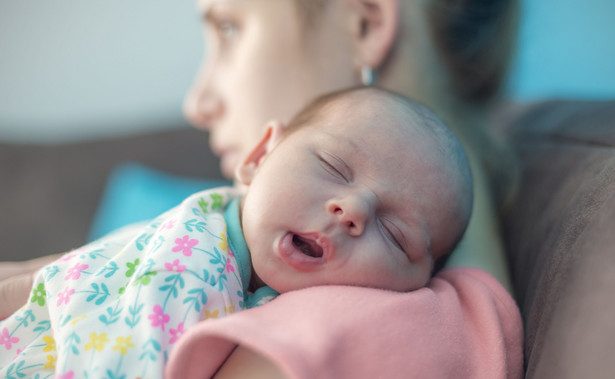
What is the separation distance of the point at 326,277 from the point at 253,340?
185 mm

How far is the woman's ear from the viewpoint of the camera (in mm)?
1248

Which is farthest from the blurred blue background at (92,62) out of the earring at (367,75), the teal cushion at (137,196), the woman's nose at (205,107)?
the earring at (367,75)

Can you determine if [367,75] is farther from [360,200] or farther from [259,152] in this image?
[360,200]

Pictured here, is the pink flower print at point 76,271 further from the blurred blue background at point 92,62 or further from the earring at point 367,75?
the blurred blue background at point 92,62

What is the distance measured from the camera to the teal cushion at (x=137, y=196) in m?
1.92

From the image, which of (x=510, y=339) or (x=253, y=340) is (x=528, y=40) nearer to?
(x=510, y=339)

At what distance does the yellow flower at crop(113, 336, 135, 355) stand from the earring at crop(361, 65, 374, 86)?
86 cm

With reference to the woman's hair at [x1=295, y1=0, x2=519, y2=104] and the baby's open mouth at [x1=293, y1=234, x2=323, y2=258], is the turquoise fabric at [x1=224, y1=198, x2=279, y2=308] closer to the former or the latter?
the baby's open mouth at [x1=293, y1=234, x2=323, y2=258]

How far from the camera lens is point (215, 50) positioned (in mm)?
1414

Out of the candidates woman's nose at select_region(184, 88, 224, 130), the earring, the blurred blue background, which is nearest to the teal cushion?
woman's nose at select_region(184, 88, 224, 130)

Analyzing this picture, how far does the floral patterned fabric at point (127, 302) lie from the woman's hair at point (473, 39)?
2.31 feet

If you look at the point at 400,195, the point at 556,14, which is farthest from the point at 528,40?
the point at 400,195

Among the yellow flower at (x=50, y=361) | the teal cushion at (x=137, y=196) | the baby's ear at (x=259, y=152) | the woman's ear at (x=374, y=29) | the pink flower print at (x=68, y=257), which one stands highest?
the woman's ear at (x=374, y=29)

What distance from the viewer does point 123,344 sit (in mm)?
656
